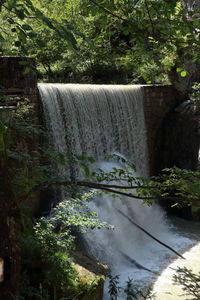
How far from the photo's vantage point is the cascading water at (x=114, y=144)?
21.8ft

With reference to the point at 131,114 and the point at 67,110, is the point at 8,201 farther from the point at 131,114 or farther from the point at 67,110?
the point at 131,114

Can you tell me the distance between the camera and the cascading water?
6.64 metres

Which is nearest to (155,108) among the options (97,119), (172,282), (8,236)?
(97,119)

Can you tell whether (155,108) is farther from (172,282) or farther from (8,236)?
(8,236)

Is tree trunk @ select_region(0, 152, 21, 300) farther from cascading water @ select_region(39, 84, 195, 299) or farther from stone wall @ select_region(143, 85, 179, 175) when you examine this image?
stone wall @ select_region(143, 85, 179, 175)

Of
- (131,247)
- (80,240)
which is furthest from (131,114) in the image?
(80,240)

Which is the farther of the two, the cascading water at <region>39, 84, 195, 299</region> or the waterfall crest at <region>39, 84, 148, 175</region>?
the waterfall crest at <region>39, 84, 148, 175</region>

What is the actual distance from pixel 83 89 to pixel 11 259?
20.4 ft

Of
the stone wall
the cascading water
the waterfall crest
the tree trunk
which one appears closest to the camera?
the tree trunk

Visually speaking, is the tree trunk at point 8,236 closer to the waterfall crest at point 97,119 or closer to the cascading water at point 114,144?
the cascading water at point 114,144

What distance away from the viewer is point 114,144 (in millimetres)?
8672

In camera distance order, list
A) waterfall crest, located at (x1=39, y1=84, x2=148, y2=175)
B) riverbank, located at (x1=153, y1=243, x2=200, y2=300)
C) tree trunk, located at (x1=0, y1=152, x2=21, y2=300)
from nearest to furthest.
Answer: tree trunk, located at (x1=0, y1=152, x2=21, y2=300), riverbank, located at (x1=153, y1=243, x2=200, y2=300), waterfall crest, located at (x1=39, y1=84, x2=148, y2=175)

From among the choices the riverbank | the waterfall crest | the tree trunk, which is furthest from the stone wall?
the tree trunk

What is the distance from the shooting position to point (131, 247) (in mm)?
7211
